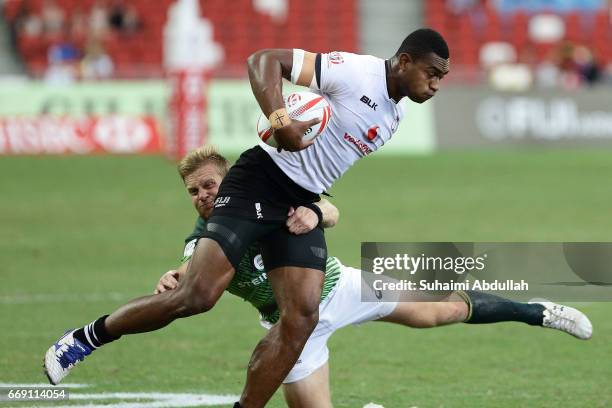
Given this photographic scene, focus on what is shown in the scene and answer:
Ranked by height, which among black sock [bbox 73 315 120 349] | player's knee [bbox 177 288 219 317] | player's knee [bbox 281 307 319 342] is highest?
player's knee [bbox 177 288 219 317]

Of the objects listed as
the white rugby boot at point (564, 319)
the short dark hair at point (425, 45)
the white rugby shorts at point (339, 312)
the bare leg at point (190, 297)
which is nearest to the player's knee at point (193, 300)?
the bare leg at point (190, 297)

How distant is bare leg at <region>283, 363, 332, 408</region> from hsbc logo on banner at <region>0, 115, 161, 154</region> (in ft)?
61.2

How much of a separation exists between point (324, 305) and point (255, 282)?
43 centimetres

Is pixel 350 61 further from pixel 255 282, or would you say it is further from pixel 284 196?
pixel 255 282

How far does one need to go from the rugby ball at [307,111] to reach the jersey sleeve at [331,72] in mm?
82

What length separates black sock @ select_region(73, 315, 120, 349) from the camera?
641cm

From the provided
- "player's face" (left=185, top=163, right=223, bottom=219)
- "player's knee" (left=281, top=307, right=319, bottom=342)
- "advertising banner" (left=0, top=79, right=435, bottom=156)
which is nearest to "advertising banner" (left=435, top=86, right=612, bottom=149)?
"advertising banner" (left=0, top=79, right=435, bottom=156)

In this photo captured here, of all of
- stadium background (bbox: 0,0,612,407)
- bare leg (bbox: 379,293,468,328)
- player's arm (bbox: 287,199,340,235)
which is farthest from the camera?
stadium background (bbox: 0,0,612,407)

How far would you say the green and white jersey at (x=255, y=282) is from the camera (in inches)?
264

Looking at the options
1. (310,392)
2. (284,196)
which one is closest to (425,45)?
(284,196)

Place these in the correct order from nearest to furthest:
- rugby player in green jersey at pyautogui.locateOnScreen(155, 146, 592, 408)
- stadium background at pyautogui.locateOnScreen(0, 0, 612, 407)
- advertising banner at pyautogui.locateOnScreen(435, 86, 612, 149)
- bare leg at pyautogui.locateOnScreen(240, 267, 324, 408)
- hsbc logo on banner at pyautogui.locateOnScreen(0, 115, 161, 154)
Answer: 1. bare leg at pyautogui.locateOnScreen(240, 267, 324, 408)
2. rugby player in green jersey at pyautogui.locateOnScreen(155, 146, 592, 408)
3. stadium background at pyautogui.locateOnScreen(0, 0, 612, 407)
4. hsbc logo on banner at pyautogui.locateOnScreen(0, 115, 161, 154)
5. advertising banner at pyautogui.locateOnScreen(435, 86, 612, 149)

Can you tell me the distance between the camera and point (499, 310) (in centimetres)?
728

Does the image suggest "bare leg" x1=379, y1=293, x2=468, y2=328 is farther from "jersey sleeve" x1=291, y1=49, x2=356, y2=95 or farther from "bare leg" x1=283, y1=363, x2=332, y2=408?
"jersey sleeve" x1=291, y1=49, x2=356, y2=95

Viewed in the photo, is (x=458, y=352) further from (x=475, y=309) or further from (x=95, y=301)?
(x=95, y=301)
